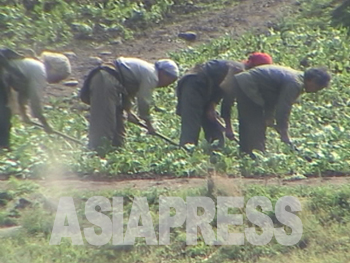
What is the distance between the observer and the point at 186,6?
20719 millimetres

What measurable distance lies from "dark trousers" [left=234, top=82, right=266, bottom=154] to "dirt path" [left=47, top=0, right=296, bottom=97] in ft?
16.7

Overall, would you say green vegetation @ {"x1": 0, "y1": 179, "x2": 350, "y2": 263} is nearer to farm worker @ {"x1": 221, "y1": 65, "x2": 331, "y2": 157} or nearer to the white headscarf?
farm worker @ {"x1": 221, "y1": 65, "x2": 331, "y2": 157}

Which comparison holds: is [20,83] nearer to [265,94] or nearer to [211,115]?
[211,115]

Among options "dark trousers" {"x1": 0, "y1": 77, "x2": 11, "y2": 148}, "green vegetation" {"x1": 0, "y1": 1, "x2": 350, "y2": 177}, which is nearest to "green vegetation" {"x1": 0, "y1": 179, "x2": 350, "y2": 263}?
"green vegetation" {"x1": 0, "y1": 1, "x2": 350, "y2": 177}

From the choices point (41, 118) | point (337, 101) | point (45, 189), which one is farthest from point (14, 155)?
point (337, 101)

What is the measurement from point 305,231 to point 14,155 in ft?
12.3

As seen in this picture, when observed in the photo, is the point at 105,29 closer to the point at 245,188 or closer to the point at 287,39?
the point at 287,39

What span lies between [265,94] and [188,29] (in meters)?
7.62

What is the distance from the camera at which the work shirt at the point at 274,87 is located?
1174cm

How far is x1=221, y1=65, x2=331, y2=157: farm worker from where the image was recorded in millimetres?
11758

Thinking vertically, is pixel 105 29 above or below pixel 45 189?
below

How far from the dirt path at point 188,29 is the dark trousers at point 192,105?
4422 millimetres

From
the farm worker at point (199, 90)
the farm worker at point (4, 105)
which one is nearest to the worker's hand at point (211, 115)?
the farm worker at point (199, 90)

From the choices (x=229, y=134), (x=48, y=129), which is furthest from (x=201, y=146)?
(x=48, y=129)
